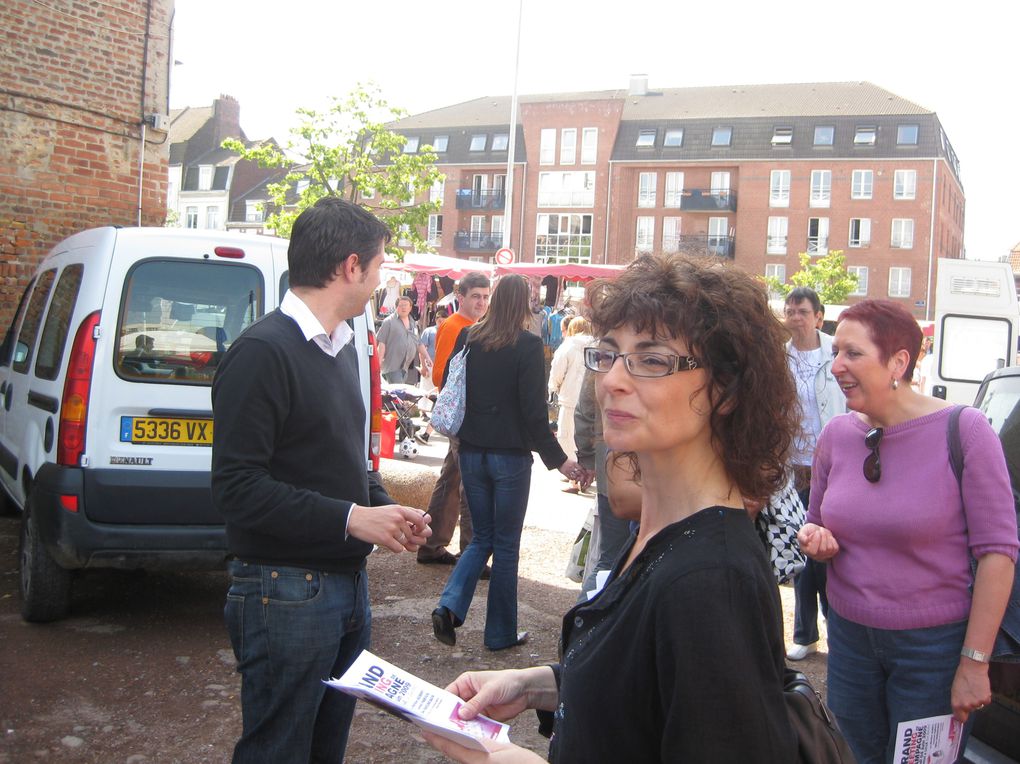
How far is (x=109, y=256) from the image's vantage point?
5191mm

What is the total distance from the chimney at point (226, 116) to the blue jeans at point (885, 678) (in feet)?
233

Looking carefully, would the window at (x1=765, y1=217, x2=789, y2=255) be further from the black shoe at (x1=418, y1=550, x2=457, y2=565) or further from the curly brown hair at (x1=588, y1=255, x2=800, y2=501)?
the curly brown hair at (x1=588, y1=255, x2=800, y2=501)

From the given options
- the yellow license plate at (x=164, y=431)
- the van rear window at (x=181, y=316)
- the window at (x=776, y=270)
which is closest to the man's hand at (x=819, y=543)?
the yellow license plate at (x=164, y=431)

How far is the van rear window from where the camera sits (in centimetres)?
517

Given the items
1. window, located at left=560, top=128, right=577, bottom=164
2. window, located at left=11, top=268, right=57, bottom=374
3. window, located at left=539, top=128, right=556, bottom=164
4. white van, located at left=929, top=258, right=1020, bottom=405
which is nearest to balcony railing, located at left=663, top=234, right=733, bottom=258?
window, located at left=11, top=268, right=57, bottom=374

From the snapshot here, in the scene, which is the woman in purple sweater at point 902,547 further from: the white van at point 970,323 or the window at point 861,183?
the window at point 861,183

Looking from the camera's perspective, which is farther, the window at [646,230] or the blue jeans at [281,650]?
the window at [646,230]

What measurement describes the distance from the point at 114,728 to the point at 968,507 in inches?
140

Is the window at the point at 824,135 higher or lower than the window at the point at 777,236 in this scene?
higher

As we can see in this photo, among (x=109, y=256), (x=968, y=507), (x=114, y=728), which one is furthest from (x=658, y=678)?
(x=109, y=256)

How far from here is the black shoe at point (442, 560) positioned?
291 inches

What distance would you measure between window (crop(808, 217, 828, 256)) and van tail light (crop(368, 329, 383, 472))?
5859 centimetres

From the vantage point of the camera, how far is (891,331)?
3107 mm

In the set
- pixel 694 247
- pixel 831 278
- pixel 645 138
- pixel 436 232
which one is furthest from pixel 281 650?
pixel 436 232
